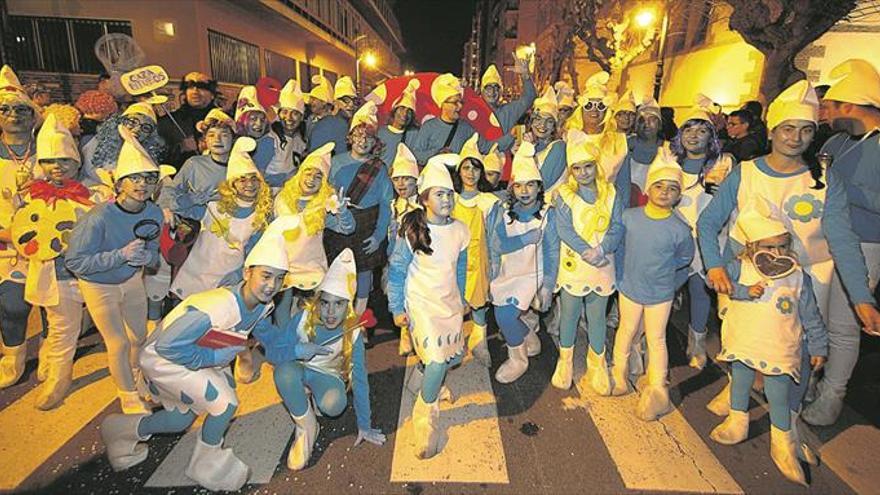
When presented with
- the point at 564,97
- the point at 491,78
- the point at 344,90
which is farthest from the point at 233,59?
the point at 564,97

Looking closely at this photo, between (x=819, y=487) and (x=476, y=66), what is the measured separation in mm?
97393

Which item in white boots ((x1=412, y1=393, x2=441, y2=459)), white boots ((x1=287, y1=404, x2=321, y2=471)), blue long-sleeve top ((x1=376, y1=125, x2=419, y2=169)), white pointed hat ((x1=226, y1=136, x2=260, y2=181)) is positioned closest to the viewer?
white boots ((x1=287, y1=404, x2=321, y2=471))

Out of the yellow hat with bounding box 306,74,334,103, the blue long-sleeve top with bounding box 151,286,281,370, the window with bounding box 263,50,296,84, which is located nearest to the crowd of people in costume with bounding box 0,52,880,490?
the blue long-sleeve top with bounding box 151,286,281,370

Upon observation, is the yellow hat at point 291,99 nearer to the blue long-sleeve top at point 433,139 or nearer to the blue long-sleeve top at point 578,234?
the blue long-sleeve top at point 433,139

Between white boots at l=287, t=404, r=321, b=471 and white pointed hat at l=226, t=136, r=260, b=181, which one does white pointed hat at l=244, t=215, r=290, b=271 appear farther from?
white pointed hat at l=226, t=136, r=260, b=181

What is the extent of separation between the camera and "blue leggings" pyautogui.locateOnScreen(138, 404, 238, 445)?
2.93 metres

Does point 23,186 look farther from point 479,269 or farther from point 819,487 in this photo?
point 819,487

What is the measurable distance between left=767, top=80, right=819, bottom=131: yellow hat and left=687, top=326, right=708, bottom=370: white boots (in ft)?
7.12

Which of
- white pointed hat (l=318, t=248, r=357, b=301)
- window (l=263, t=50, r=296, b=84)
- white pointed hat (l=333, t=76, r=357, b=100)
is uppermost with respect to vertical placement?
window (l=263, t=50, r=296, b=84)

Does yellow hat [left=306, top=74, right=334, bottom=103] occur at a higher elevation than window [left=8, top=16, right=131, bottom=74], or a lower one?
lower

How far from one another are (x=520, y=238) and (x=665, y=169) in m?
1.27

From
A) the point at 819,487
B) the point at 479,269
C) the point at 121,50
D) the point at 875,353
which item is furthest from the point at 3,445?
the point at 875,353

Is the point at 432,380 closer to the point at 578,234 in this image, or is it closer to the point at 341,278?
the point at 341,278

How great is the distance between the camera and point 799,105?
10.9ft
